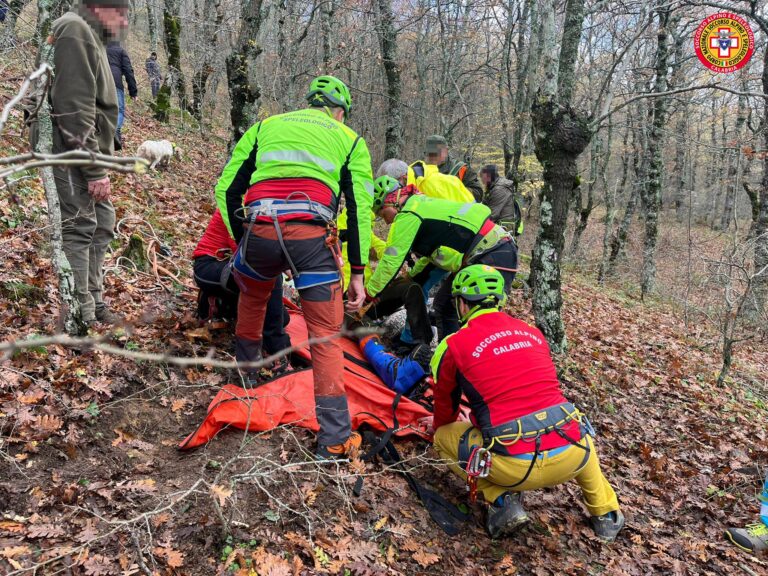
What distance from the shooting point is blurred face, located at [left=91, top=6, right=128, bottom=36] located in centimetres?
352

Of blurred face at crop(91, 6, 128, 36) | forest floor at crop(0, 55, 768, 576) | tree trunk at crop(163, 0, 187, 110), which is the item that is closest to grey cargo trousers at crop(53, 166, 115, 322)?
forest floor at crop(0, 55, 768, 576)

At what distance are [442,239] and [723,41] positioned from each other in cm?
1146

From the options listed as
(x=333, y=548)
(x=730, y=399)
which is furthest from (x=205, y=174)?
(x=730, y=399)

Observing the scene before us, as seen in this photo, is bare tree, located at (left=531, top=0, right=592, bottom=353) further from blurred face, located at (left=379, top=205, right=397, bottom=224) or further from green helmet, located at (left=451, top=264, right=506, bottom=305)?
green helmet, located at (left=451, top=264, right=506, bottom=305)

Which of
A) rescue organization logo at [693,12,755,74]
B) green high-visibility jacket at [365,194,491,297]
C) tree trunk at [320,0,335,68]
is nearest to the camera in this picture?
green high-visibility jacket at [365,194,491,297]

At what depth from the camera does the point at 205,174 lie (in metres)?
11.1

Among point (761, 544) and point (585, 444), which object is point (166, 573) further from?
point (761, 544)

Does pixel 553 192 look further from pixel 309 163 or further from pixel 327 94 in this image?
pixel 309 163

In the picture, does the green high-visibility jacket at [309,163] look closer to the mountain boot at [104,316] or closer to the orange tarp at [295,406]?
the orange tarp at [295,406]

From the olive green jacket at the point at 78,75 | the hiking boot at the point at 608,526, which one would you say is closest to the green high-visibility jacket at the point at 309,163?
the olive green jacket at the point at 78,75

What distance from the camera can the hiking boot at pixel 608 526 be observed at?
3.76 meters

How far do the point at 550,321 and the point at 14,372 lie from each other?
570 cm

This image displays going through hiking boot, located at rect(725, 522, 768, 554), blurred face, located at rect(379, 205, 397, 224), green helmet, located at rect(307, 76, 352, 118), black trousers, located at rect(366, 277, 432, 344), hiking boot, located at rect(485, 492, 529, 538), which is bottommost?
hiking boot, located at rect(725, 522, 768, 554)

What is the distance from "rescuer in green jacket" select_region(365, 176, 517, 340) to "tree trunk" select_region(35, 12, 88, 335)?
2675 millimetres
